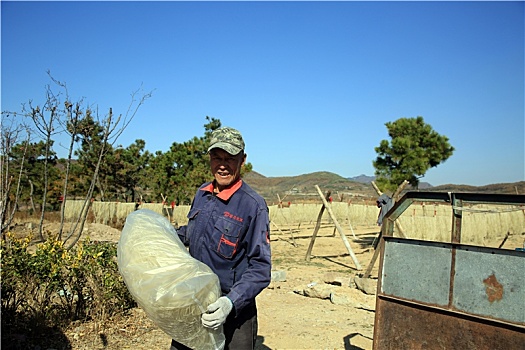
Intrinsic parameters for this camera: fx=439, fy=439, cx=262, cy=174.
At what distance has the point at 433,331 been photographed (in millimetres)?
2893

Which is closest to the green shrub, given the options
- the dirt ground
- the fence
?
the dirt ground

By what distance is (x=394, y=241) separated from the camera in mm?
3135

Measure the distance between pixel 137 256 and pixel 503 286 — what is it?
84.4 inches

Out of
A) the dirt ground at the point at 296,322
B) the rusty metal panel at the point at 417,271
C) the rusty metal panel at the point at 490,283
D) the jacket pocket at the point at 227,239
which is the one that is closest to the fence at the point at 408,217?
the dirt ground at the point at 296,322

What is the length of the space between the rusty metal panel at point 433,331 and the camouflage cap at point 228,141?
167 centimetres

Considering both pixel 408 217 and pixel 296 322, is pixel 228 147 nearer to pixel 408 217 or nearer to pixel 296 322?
pixel 296 322

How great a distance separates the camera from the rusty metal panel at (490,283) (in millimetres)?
2600

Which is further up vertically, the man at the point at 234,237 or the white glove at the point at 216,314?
the man at the point at 234,237

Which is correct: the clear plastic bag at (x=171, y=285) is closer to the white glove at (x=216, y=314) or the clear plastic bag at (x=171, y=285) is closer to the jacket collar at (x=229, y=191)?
the white glove at (x=216, y=314)

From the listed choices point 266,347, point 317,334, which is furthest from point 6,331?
point 317,334

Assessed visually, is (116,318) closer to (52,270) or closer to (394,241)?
(52,270)

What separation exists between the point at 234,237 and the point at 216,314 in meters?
0.42

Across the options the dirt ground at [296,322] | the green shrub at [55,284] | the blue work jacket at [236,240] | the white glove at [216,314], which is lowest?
the dirt ground at [296,322]

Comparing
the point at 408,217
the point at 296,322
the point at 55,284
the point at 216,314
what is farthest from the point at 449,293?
the point at 408,217
